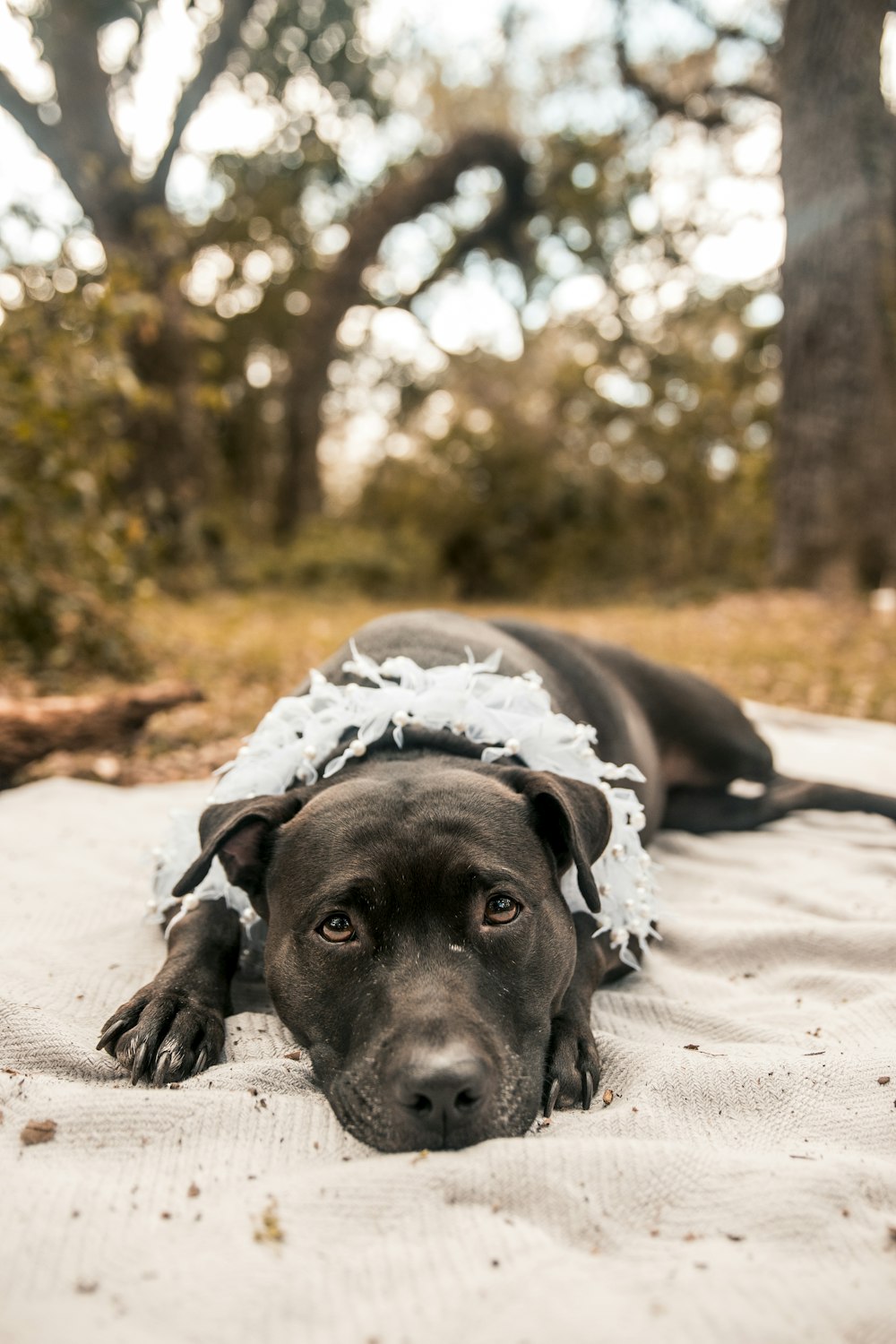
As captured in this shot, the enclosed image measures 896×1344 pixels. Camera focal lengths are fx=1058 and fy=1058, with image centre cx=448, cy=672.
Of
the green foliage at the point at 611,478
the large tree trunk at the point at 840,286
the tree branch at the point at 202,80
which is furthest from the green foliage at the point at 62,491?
the green foliage at the point at 611,478

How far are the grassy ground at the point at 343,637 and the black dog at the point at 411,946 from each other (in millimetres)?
3052

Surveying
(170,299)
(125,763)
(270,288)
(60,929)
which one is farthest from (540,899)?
(270,288)

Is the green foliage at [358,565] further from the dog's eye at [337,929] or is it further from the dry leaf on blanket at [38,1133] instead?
the dry leaf on blanket at [38,1133]

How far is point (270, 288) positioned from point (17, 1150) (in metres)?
24.5

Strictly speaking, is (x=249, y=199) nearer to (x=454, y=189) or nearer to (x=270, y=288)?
(x=270, y=288)

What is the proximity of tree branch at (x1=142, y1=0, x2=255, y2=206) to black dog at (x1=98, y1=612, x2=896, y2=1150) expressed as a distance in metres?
12.5

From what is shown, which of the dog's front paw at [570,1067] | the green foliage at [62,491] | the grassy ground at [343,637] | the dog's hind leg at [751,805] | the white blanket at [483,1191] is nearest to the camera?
the white blanket at [483,1191]

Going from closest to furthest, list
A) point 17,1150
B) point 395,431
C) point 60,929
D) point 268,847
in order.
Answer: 1. point 17,1150
2. point 268,847
3. point 60,929
4. point 395,431

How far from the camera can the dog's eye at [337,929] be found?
2404 mm

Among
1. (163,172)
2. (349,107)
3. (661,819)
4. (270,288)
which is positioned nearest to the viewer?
(661,819)

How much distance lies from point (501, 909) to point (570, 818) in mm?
288

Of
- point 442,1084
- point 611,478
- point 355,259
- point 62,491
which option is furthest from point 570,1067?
point 355,259

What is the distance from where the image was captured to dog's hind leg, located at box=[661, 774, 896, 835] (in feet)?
15.5

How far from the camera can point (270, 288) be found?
79.8 ft
